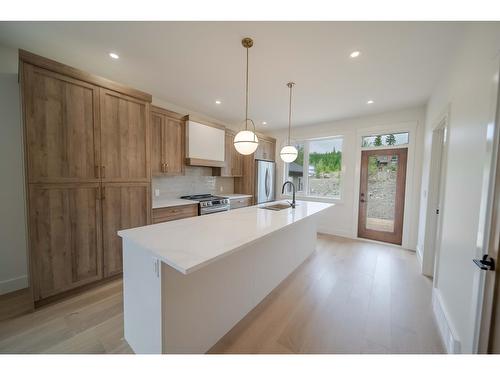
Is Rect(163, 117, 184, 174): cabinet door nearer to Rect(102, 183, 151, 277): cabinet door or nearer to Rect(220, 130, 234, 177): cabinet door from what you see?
Rect(102, 183, 151, 277): cabinet door

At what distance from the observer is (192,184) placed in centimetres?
404

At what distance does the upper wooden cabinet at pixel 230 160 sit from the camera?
4.21m

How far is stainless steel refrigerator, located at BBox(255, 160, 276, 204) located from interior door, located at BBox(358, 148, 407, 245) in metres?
A: 2.05

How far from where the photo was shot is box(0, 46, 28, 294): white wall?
2.07m

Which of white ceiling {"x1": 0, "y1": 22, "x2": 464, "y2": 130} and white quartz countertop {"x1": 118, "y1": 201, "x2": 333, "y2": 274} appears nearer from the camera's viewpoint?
white quartz countertop {"x1": 118, "y1": 201, "x2": 333, "y2": 274}

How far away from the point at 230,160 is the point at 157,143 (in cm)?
163

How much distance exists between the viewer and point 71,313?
1860 millimetres

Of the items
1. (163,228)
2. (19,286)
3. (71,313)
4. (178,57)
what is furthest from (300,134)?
(19,286)

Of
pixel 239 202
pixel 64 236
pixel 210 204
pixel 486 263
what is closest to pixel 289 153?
pixel 210 204

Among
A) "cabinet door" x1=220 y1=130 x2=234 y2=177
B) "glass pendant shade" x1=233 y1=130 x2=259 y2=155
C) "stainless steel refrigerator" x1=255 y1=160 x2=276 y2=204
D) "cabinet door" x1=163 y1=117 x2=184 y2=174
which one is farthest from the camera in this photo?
"stainless steel refrigerator" x1=255 y1=160 x2=276 y2=204

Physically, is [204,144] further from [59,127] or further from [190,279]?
[190,279]

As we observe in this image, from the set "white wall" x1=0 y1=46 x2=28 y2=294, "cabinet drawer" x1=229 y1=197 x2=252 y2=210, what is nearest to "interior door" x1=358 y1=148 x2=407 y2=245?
"cabinet drawer" x1=229 y1=197 x2=252 y2=210

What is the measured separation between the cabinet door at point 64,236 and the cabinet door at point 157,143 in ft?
3.27
